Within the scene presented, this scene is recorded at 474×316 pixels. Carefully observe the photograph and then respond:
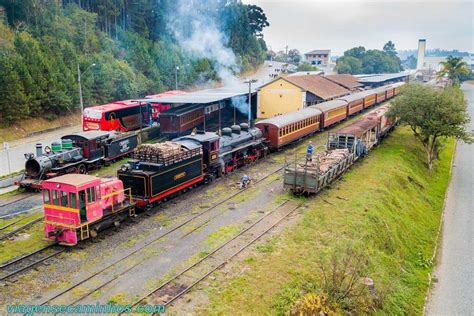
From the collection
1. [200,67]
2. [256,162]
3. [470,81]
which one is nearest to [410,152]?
[256,162]

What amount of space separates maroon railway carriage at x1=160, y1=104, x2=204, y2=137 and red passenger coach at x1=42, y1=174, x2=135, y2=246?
19429 mm

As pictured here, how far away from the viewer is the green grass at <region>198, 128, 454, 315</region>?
13086mm

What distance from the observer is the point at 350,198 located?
2192 centimetres

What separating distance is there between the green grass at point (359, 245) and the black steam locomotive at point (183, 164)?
5.97m

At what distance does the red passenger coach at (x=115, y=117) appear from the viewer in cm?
3531

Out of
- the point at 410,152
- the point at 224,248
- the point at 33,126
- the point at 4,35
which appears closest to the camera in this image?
the point at 224,248

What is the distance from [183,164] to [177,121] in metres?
15.2

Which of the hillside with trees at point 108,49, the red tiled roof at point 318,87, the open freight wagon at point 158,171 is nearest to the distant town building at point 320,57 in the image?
the hillside with trees at point 108,49

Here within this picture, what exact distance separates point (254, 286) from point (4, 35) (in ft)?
138

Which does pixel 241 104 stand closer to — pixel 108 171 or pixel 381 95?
pixel 108 171

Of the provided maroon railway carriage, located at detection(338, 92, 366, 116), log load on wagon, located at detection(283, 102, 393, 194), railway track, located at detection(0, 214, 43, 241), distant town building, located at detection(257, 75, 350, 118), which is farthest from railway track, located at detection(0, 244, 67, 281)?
maroon railway carriage, located at detection(338, 92, 366, 116)

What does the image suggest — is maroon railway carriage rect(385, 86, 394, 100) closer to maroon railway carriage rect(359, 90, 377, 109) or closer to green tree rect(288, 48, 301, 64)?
maroon railway carriage rect(359, 90, 377, 109)

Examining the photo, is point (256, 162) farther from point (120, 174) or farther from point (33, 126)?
point (33, 126)

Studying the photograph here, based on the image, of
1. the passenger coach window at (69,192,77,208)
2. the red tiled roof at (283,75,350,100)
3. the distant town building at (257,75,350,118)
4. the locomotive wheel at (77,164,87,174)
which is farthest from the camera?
the red tiled roof at (283,75,350,100)
